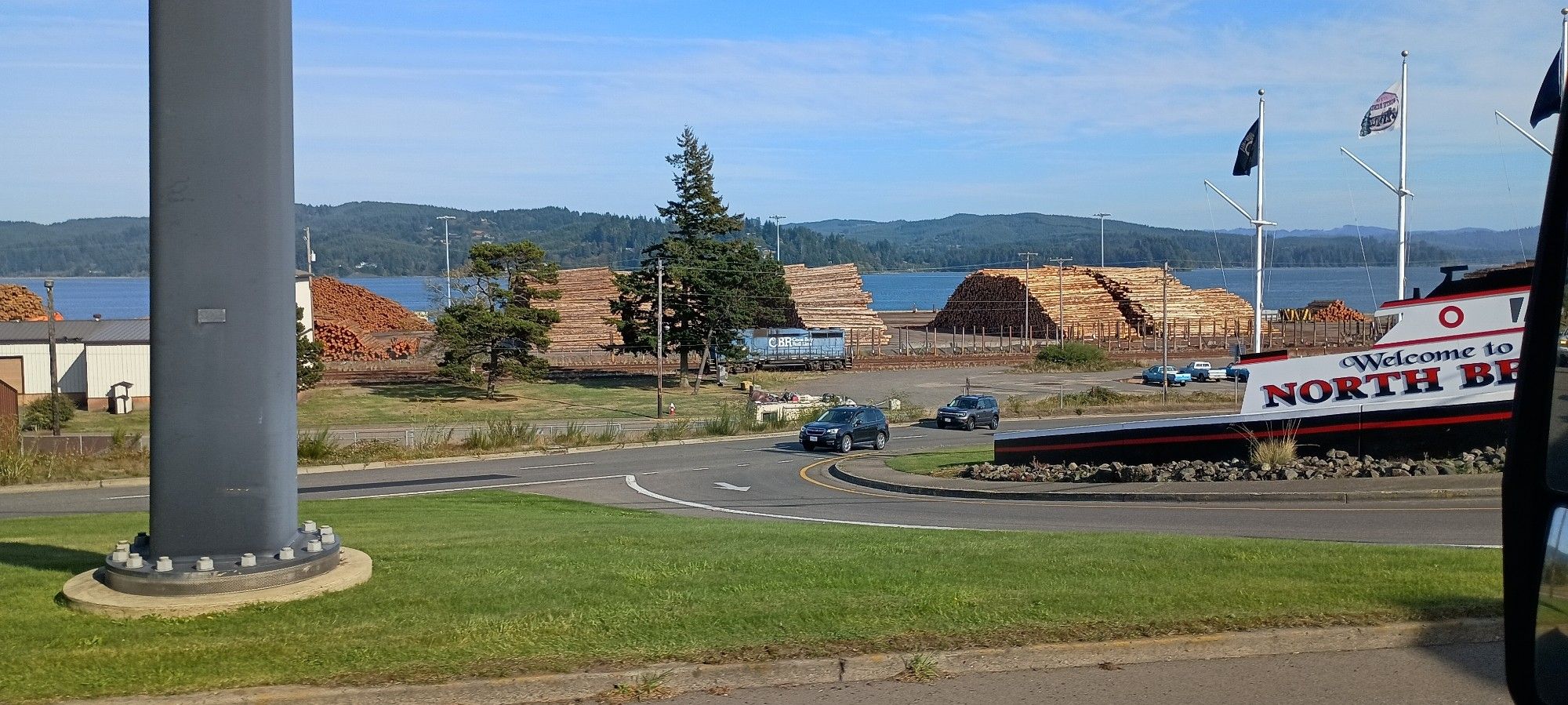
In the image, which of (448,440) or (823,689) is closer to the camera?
(823,689)

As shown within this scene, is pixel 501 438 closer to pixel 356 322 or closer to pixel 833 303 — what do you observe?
pixel 356 322

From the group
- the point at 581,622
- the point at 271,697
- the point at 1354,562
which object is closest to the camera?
the point at 271,697

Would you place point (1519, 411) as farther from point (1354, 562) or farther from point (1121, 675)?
point (1354, 562)

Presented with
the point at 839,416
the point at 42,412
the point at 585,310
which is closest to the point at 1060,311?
the point at 585,310

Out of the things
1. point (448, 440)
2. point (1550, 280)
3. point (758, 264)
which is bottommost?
point (448, 440)

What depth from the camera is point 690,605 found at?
7.66 meters

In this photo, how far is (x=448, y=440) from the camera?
37.7m

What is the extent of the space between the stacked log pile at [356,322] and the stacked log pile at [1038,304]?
149 feet

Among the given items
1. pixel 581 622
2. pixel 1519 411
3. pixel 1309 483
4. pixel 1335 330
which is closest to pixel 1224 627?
pixel 581 622

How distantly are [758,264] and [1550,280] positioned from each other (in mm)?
66865

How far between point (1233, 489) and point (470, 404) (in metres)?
43.0

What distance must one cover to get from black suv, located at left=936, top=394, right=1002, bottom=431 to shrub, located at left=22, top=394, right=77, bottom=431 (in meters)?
30.6

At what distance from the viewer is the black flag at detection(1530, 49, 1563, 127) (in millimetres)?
19641

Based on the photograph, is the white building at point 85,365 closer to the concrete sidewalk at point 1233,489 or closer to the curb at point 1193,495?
the curb at point 1193,495
